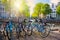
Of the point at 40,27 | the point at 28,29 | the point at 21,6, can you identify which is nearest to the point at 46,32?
the point at 40,27

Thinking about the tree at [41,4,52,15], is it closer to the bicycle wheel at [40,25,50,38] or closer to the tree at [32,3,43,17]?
the tree at [32,3,43,17]

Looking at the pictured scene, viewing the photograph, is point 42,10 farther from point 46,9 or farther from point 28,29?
point 28,29

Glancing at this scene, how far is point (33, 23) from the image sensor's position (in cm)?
222

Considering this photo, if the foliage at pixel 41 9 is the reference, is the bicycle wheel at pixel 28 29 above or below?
below

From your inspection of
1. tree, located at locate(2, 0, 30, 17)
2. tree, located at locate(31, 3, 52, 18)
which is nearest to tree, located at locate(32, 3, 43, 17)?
tree, located at locate(31, 3, 52, 18)

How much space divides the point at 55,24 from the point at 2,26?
0.78 meters

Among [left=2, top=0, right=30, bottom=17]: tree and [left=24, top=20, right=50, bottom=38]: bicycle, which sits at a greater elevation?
[left=2, top=0, right=30, bottom=17]: tree

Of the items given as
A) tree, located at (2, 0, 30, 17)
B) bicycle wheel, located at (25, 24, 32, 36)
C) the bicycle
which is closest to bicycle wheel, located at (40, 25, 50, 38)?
the bicycle

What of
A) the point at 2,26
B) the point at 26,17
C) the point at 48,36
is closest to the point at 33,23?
the point at 26,17

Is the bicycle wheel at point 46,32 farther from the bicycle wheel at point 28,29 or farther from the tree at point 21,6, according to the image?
the tree at point 21,6

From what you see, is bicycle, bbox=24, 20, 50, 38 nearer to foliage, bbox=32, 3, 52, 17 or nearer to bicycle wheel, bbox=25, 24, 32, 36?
bicycle wheel, bbox=25, 24, 32, 36

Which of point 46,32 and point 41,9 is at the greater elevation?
point 41,9

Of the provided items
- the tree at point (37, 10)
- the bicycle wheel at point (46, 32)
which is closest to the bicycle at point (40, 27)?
the bicycle wheel at point (46, 32)

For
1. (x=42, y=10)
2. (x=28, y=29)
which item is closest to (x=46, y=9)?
(x=42, y=10)
